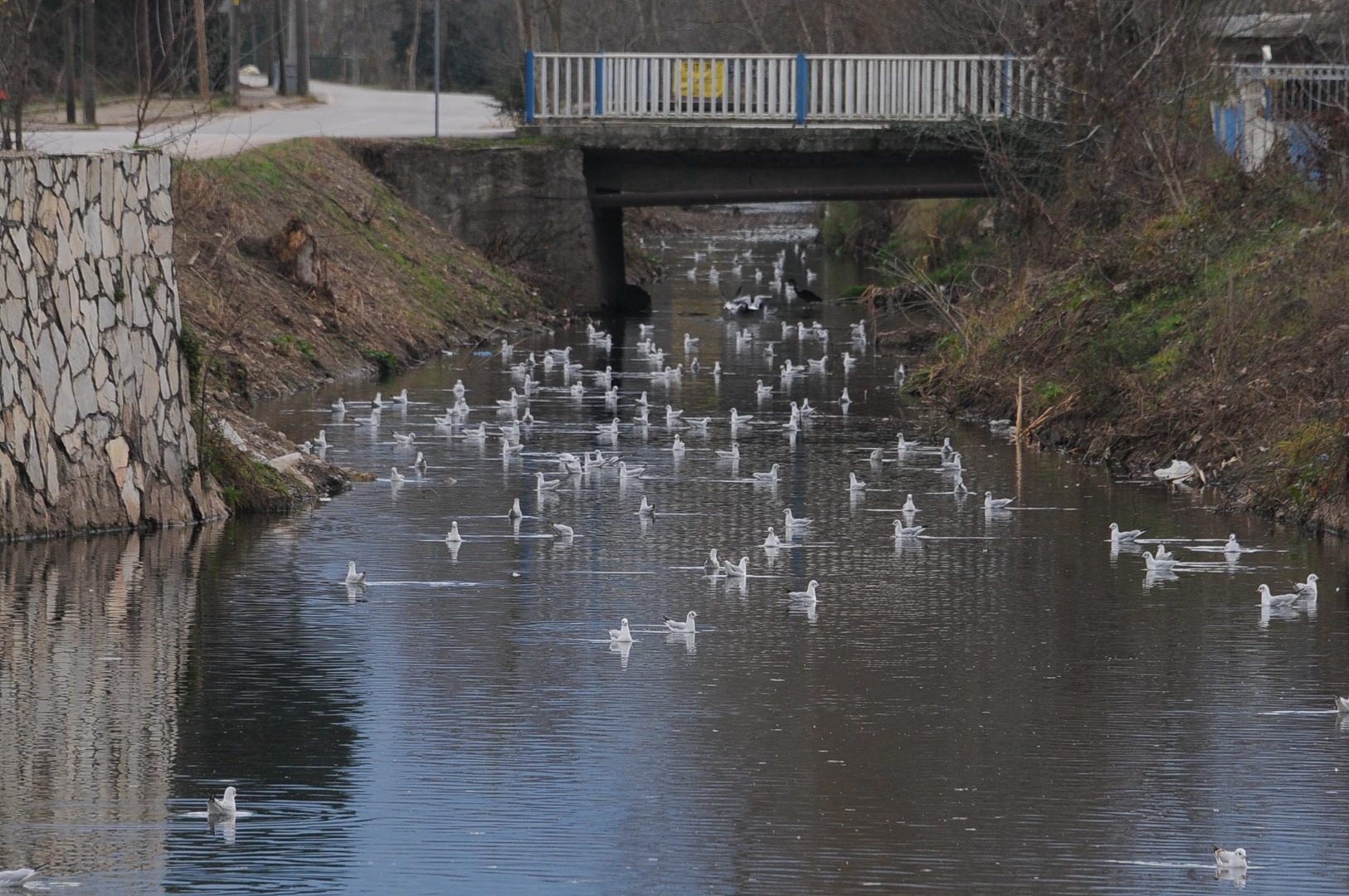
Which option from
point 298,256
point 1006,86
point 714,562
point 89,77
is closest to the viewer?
point 714,562

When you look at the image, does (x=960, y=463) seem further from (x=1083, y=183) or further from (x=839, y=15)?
(x=839, y=15)

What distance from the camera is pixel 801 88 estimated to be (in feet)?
116

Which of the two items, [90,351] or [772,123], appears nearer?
[90,351]

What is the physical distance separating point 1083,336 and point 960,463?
3.60 meters

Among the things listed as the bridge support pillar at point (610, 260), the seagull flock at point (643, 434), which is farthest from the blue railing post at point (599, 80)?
the seagull flock at point (643, 434)

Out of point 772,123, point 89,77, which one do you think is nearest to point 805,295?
point 772,123

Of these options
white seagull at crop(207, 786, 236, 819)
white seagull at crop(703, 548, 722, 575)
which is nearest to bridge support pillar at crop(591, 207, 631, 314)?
white seagull at crop(703, 548, 722, 575)

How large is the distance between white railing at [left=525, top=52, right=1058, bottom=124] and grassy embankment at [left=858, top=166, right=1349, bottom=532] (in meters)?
7.83

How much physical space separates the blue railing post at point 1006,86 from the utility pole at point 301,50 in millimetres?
22913

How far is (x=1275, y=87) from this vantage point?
30578 millimetres

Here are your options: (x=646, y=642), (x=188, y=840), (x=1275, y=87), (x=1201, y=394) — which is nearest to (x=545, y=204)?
(x=1275, y=87)

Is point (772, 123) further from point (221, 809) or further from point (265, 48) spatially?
point (265, 48)

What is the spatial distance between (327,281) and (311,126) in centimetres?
1315

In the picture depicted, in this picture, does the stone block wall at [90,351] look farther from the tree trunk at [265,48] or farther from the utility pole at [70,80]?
the tree trunk at [265,48]
